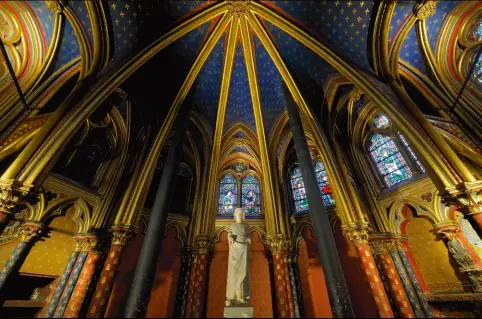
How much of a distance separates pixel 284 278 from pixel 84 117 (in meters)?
8.28

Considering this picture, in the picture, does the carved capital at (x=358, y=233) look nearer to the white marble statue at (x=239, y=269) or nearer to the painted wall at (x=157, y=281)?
the white marble statue at (x=239, y=269)

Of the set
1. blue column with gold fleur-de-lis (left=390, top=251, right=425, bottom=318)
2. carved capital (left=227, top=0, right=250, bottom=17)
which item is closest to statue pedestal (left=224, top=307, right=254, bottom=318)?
blue column with gold fleur-de-lis (left=390, top=251, right=425, bottom=318)

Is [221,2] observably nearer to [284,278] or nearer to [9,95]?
[9,95]

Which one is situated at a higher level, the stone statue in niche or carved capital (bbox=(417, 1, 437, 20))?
carved capital (bbox=(417, 1, 437, 20))

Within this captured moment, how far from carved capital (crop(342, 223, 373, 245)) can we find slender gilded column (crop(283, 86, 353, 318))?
6.40 ft

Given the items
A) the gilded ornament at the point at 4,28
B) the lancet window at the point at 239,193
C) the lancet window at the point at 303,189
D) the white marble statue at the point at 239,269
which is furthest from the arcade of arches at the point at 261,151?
the white marble statue at the point at 239,269

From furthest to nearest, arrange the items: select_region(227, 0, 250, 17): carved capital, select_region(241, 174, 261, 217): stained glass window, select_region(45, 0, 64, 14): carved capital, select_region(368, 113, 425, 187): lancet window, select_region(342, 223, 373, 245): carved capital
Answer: select_region(241, 174, 261, 217): stained glass window < select_region(227, 0, 250, 17): carved capital < select_region(368, 113, 425, 187): lancet window < select_region(342, 223, 373, 245): carved capital < select_region(45, 0, 64, 14): carved capital

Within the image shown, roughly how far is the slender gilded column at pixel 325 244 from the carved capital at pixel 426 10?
15.9ft

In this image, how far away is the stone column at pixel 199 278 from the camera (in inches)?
291

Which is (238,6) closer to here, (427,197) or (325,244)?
(325,244)

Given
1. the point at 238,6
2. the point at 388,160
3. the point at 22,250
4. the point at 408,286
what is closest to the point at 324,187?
the point at 388,160

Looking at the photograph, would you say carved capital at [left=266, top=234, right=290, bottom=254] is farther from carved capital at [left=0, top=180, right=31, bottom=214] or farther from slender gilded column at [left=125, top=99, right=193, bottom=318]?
carved capital at [left=0, top=180, right=31, bottom=214]

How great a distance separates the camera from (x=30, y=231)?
6.68m

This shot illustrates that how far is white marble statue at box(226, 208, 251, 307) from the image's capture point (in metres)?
3.70
